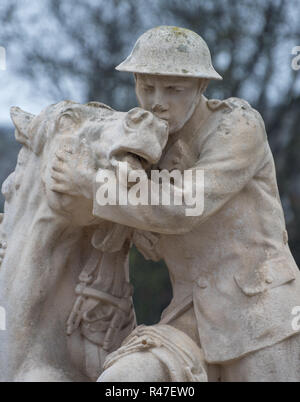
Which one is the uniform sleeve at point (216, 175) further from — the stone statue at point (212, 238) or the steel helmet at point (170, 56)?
the steel helmet at point (170, 56)

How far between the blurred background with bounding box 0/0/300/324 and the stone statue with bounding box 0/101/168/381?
5260 mm

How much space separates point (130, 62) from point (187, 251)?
2.19ft

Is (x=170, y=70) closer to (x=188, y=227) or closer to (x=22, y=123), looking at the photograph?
(x=188, y=227)

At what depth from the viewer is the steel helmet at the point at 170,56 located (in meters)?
3.44

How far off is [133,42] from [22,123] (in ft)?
18.5

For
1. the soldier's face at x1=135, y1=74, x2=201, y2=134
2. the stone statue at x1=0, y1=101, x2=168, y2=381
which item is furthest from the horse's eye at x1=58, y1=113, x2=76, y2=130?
the soldier's face at x1=135, y1=74, x2=201, y2=134

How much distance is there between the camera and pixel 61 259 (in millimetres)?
3732

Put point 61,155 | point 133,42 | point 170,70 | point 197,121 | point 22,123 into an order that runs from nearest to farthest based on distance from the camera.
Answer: point 170,70 < point 61,155 < point 197,121 < point 22,123 < point 133,42

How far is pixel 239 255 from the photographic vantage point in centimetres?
360

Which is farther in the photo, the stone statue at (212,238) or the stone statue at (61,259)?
the stone statue at (61,259)

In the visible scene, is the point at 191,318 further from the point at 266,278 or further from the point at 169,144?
the point at 169,144

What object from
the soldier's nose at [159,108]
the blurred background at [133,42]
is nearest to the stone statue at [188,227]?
the soldier's nose at [159,108]

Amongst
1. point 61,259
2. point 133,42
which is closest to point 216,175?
point 61,259

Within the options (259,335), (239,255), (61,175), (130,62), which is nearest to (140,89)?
(130,62)
